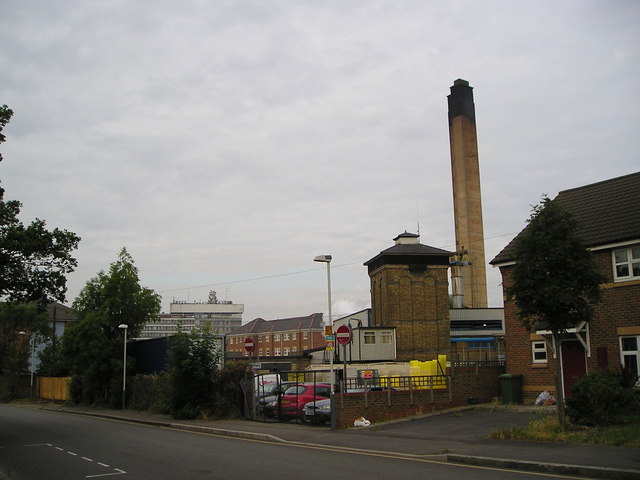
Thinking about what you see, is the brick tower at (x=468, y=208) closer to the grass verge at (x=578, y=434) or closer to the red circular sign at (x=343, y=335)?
the red circular sign at (x=343, y=335)

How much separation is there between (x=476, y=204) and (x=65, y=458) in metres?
62.0

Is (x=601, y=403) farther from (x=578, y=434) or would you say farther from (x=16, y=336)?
(x=16, y=336)

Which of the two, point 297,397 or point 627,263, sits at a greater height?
point 627,263

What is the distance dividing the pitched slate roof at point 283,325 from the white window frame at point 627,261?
8956 centimetres

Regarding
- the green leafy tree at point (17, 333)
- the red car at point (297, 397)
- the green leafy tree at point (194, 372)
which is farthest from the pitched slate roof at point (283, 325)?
the red car at point (297, 397)

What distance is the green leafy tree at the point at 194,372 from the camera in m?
26.8

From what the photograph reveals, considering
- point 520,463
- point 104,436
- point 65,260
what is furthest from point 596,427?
point 65,260

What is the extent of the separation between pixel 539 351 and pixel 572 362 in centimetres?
182

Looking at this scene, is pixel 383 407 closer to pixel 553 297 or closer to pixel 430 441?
pixel 430 441

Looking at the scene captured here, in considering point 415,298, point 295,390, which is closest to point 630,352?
point 295,390

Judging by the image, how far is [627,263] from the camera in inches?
890

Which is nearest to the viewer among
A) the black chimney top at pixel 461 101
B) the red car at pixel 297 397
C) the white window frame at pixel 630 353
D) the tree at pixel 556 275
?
the tree at pixel 556 275

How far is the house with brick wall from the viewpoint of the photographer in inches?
877

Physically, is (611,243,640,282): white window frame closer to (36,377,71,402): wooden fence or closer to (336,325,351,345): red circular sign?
(336,325,351,345): red circular sign
